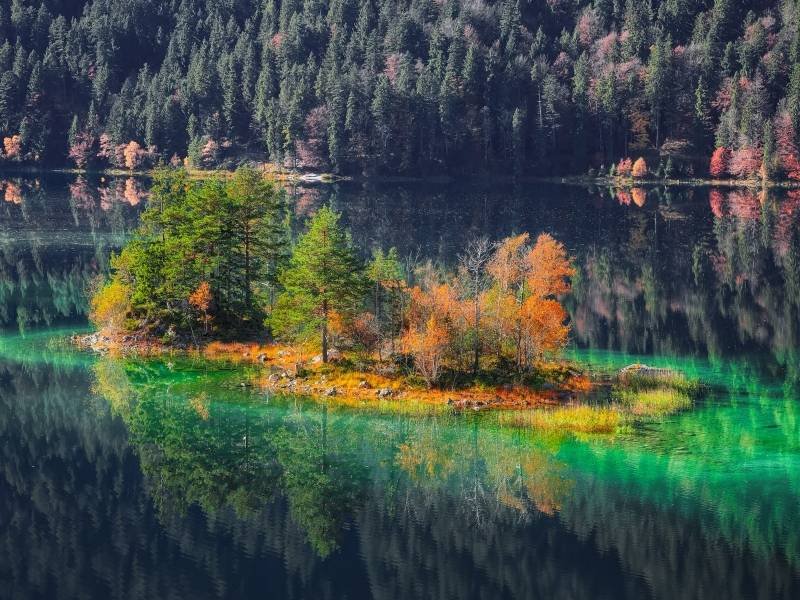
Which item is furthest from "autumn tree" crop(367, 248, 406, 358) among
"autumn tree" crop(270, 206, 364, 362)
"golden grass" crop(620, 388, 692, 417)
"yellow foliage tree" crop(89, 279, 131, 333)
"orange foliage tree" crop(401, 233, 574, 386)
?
"yellow foliage tree" crop(89, 279, 131, 333)

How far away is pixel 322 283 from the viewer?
72.6m

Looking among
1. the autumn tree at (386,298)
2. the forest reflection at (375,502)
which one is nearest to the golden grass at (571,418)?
the forest reflection at (375,502)

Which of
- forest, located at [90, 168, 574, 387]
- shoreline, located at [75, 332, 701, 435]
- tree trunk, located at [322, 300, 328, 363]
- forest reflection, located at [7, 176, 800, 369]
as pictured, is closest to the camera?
shoreline, located at [75, 332, 701, 435]

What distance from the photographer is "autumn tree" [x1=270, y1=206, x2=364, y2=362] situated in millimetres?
72750

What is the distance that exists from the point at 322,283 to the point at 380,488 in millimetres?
22097

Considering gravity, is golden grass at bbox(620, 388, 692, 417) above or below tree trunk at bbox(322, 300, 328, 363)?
below

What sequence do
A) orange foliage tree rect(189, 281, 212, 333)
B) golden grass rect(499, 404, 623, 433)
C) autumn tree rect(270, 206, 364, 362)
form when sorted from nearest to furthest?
golden grass rect(499, 404, 623, 433) → autumn tree rect(270, 206, 364, 362) → orange foliage tree rect(189, 281, 212, 333)

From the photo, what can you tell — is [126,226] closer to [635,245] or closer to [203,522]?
[635,245]

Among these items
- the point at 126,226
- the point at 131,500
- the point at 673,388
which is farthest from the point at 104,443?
the point at 126,226

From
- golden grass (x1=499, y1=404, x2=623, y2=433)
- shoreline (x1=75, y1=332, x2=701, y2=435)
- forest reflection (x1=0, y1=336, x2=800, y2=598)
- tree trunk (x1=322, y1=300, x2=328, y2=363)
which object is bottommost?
forest reflection (x1=0, y1=336, x2=800, y2=598)

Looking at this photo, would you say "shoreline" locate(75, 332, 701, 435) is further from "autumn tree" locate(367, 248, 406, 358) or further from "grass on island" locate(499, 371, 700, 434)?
"autumn tree" locate(367, 248, 406, 358)

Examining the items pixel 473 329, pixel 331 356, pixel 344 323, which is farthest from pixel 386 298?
pixel 473 329

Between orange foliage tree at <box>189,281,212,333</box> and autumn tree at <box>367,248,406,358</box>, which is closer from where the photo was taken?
autumn tree at <box>367,248,406,358</box>

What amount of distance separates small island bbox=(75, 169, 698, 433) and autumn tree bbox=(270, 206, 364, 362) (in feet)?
0.38
